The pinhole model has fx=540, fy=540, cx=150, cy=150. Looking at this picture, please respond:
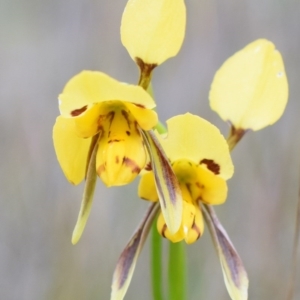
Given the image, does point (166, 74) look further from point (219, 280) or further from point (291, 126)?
point (219, 280)

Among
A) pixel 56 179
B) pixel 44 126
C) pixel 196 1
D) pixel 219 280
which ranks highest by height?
pixel 196 1

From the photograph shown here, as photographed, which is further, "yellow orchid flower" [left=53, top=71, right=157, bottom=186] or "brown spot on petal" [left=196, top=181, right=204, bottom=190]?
"brown spot on petal" [left=196, top=181, right=204, bottom=190]

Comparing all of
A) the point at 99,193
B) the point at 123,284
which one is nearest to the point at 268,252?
the point at 99,193

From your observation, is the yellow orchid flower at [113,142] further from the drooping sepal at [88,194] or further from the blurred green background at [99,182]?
the blurred green background at [99,182]

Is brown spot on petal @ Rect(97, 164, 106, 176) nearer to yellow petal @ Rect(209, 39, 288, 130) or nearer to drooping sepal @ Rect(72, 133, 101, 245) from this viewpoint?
drooping sepal @ Rect(72, 133, 101, 245)

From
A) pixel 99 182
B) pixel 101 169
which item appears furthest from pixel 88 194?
pixel 99 182

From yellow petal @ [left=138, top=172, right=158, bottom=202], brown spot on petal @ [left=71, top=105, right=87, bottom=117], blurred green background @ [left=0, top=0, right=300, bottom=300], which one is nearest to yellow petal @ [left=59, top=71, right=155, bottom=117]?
brown spot on petal @ [left=71, top=105, right=87, bottom=117]
